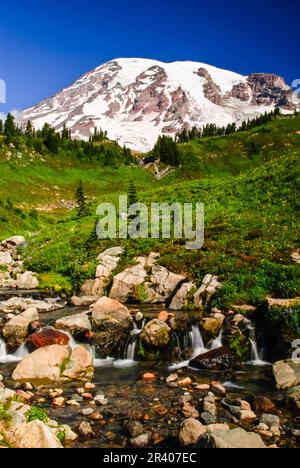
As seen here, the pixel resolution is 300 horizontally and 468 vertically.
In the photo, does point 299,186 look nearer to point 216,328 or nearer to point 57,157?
point 216,328

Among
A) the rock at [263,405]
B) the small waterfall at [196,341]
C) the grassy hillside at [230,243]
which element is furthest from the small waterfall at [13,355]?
the rock at [263,405]

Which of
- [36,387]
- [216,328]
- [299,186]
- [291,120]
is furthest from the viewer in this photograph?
[291,120]

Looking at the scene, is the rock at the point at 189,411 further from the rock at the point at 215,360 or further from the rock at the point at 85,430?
the rock at the point at 215,360

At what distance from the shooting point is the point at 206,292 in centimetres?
2150

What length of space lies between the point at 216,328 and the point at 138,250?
10.8m

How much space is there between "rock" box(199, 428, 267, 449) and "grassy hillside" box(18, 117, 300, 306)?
10411 mm

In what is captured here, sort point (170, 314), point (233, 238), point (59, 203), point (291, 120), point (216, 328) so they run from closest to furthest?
point (216, 328), point (170, 314), point (233, 238), point (59, 203), point (291, 120)

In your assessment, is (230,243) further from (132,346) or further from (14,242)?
(14,242)

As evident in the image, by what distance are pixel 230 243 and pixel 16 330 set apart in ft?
46.3

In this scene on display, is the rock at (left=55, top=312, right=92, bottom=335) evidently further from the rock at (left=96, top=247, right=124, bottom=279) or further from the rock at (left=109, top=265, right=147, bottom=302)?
the rock at (left=96, top=247, right=124, bottom=279)

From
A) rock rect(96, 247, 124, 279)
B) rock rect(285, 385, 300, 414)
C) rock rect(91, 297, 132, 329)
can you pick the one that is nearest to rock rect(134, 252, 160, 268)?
rock rect(96, 247, 124, 279)

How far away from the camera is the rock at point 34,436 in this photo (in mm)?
9102

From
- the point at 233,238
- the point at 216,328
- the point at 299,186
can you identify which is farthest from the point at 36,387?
the point at 299,186

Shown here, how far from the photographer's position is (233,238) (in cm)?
2673
